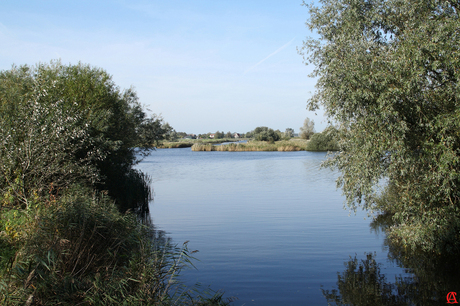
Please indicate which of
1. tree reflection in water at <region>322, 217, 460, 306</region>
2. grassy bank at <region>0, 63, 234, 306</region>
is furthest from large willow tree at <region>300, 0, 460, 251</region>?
grassy bank at <region>0, 63, 234, 306</region>

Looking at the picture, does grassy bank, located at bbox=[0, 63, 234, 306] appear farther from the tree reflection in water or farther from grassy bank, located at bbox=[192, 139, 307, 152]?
grassy bank, located at bbox=[192, 139, 307, 152]

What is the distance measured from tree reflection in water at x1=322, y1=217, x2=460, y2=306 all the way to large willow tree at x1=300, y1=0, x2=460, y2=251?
0.54 metres

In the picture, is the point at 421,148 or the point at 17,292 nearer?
the point at 17,292

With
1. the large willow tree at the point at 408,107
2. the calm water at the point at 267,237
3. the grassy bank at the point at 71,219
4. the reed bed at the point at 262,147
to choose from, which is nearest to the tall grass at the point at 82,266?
the grassy bank at the point at 71,219

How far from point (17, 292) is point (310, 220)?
11.8m

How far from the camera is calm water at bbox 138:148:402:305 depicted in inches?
335

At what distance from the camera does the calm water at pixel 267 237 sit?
851cm

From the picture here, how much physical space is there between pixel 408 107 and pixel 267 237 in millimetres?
6302

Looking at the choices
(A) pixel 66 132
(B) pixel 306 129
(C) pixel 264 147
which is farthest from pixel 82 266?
(B) pixel 306 129

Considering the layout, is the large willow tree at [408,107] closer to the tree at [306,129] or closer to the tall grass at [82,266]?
the tall grass at [82,266]

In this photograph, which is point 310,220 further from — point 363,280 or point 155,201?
point 155,201

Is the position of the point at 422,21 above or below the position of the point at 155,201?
above

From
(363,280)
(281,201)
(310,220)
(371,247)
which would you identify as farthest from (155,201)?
(363,280)

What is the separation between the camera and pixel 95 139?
13.5 m
